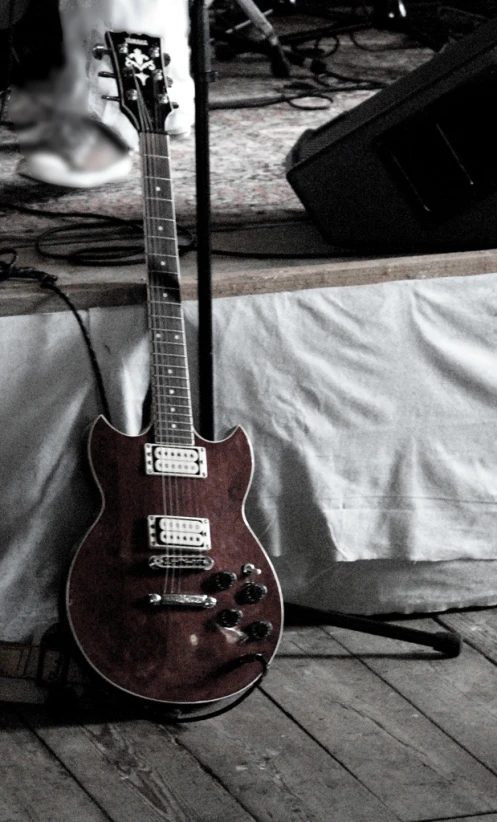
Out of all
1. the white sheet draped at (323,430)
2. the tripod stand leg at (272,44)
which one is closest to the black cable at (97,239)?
the white sheet draped at (323,430)

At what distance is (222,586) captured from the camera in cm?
165

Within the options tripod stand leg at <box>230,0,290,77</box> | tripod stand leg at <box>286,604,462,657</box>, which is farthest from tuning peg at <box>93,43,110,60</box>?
tripod stand leg at <box>230,0,290,77</box>

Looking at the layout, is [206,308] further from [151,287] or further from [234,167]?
[234,167]

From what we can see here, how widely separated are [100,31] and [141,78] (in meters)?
0.84

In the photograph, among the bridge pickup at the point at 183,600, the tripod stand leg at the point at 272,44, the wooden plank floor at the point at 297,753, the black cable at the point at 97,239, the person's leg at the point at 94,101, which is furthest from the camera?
the tripod stand leg at the point at 272,44

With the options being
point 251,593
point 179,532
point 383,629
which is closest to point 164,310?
point 179,532

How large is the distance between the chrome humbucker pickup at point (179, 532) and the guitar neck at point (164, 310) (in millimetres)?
111

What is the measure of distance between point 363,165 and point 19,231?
2.04ft

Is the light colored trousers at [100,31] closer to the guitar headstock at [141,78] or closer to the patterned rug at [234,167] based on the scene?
the patterned rug at [234,167]

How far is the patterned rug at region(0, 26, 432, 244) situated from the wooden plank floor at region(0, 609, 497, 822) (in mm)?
836

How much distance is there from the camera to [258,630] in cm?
167

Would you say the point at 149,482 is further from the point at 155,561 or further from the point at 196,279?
the point at 196,279

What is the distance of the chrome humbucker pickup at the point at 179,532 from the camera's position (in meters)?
1.63

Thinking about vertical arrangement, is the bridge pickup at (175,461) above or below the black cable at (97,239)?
below
